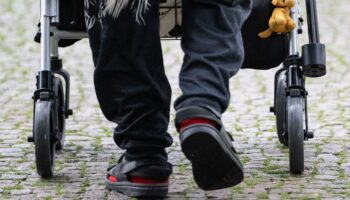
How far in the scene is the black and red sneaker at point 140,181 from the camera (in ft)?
13.5

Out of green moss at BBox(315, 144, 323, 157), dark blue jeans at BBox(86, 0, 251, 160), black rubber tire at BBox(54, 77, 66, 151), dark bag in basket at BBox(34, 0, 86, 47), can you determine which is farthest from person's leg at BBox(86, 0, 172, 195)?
green moss at BBox(315, 144, 323, 157)

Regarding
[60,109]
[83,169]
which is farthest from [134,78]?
[60,109]

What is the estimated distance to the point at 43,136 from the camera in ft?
14.6

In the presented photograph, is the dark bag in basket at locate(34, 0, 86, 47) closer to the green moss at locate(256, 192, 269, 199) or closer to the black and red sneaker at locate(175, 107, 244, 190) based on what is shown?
the green moss at locate(256, 192, 269, 199)

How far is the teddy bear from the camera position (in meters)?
4.66

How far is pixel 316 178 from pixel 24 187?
1200mm

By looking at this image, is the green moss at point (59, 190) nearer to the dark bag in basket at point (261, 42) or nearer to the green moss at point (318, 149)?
the dark bag in basket at point (261, 42)

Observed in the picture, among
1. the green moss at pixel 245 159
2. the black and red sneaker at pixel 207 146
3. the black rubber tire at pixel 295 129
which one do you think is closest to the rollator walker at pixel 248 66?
the black rubber tire at pixel 295 129

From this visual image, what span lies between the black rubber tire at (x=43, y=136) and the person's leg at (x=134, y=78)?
0.44 metres

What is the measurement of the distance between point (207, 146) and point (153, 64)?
0.45m

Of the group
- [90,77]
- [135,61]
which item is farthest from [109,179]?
[90,77]

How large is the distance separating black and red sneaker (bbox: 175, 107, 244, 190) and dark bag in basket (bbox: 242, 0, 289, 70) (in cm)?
108

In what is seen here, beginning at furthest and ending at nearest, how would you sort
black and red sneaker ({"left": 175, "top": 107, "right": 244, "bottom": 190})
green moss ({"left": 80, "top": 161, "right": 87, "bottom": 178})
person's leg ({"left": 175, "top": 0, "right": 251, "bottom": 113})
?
green moss ({"left": 80, "top": 161, "right": 87, "bottom": 178})
person's leg ({"left": 175, "top": 0, "right": 251, "bottom": 113})
black and red sneaker ({"left": 175, "top": 107, "right": 244, "bottom": 190})

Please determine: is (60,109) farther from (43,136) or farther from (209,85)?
(209,85)
